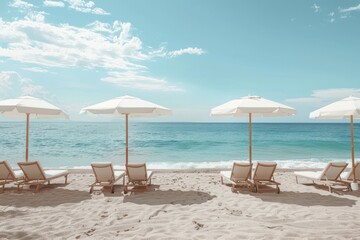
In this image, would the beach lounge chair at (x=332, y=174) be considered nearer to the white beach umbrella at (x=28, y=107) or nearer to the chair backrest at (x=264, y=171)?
the chair backrest at (x=264, y=171)

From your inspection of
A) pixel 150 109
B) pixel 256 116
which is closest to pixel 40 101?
pixel 150 109

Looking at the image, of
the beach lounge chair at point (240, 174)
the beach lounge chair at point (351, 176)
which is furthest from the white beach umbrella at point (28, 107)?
the beach lounge chair at point (351, 176)

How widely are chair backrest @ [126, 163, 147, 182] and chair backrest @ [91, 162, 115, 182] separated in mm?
431

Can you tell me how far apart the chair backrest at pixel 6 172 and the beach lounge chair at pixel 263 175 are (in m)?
5.97

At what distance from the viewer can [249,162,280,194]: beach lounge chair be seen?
6.29 meters

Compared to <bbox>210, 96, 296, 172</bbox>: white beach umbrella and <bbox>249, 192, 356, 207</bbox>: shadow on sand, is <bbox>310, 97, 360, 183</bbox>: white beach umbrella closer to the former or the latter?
<bbox>210, 96, 296, 172</bbox>: white beach umbrella

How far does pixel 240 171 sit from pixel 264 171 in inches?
22.9

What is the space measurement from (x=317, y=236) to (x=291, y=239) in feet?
1.45

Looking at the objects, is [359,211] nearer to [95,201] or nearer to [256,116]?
[256,116]

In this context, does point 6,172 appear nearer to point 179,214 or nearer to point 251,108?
point 179,214

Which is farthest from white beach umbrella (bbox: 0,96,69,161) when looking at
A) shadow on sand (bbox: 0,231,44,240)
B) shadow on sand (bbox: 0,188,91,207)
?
shadow on sand (bbox: 0,231,44,240)

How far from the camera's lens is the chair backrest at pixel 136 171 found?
20.3ft

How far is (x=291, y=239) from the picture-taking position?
137 inches

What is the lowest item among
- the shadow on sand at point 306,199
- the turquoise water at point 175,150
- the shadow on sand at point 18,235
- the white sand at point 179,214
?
the turquoise water at point 175,150
